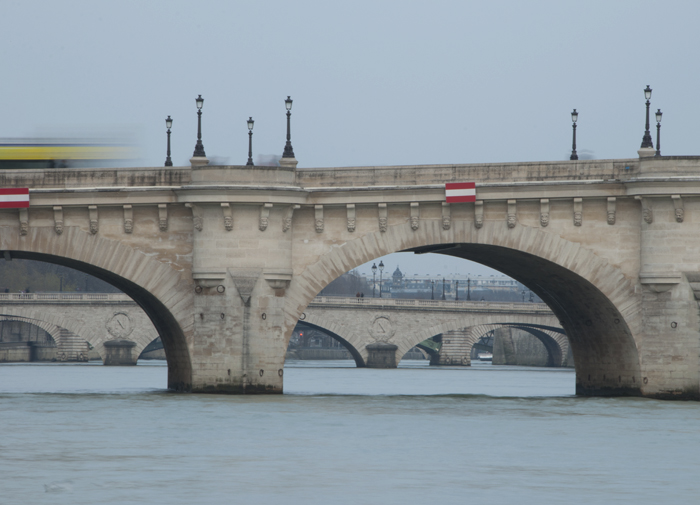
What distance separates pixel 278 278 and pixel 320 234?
1908 mm

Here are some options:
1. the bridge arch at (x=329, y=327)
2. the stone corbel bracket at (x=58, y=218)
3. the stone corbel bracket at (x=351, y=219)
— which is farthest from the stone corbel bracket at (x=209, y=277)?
the bridge arch at (x=329, y=327)

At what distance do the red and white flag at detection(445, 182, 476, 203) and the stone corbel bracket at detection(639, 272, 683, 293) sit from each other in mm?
5625

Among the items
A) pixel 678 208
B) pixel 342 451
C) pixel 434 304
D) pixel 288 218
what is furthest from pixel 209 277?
pixel 434 304

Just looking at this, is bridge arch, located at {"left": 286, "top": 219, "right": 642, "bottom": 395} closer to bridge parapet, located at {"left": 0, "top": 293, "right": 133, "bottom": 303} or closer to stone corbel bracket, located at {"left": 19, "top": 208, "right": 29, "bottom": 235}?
stone corbel bracket, located at {"left": 19, "top": 208, "right": 29, "bottom": 235}

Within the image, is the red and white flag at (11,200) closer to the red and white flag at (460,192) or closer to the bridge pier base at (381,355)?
the red and white flag at (460,192)

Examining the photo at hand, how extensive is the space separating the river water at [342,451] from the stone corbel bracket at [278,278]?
3347mm

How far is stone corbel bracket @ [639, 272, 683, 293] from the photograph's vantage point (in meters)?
34.5

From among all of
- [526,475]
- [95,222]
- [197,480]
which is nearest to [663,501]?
[526,475]

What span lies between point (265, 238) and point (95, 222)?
194 inches

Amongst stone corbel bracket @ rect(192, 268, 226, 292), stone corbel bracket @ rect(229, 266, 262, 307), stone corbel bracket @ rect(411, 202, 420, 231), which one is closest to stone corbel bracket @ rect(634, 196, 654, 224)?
stone corbel bracket @ rect(411, 202, 420, 231)

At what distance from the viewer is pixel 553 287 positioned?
39.6 m

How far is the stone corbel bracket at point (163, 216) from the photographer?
34.4 metres

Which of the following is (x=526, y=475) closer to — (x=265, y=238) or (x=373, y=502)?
(x=373, y=502)

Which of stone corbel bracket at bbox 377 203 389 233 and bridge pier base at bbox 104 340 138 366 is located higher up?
stone corbel bracket at bbox 377 203 389 233
